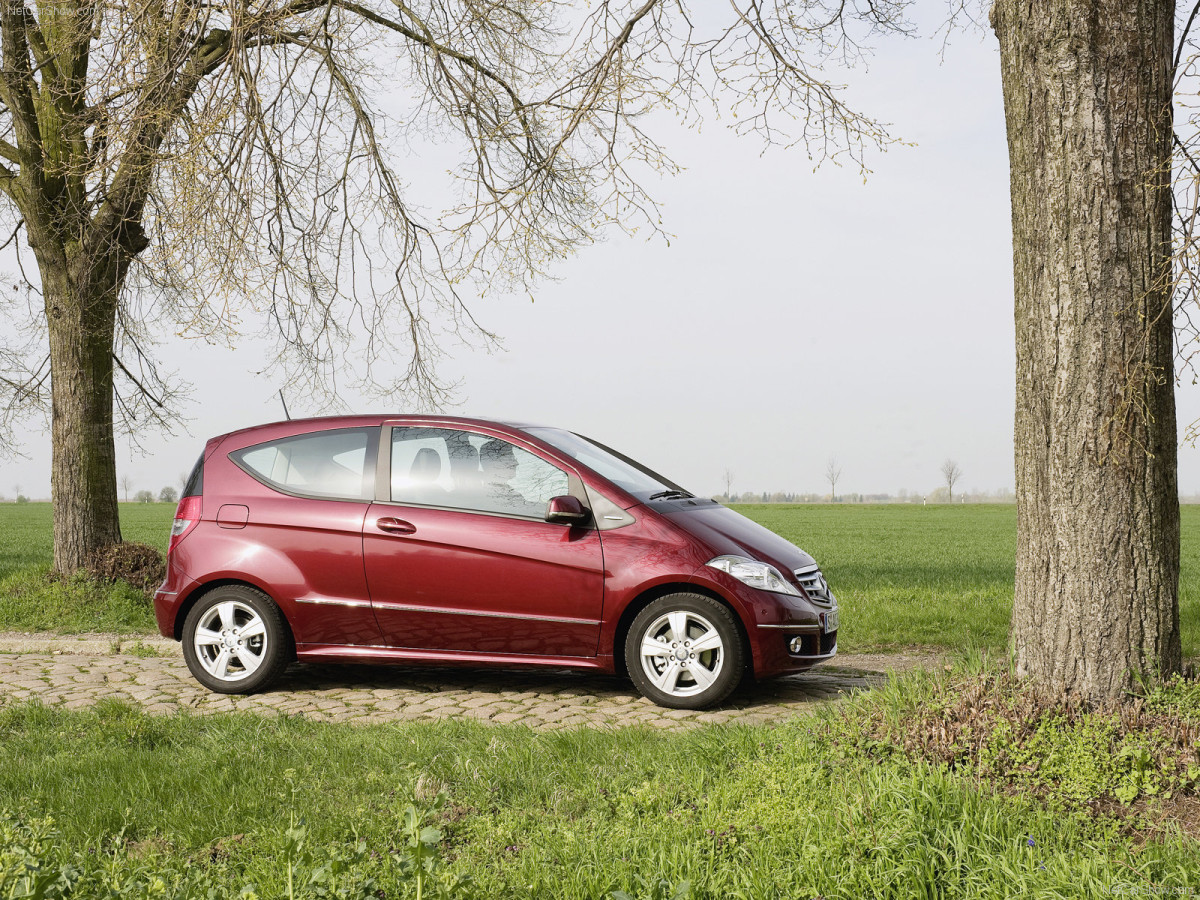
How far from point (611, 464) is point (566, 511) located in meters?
0.94

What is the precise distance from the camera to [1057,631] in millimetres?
4926

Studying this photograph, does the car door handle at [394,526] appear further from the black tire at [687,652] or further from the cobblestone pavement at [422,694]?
the black tire at [687,652]

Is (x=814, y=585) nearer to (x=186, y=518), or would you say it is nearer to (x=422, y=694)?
(x=422, y=694)

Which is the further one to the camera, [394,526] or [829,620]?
[394,526]

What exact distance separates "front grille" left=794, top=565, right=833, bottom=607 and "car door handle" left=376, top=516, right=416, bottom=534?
2522 mm

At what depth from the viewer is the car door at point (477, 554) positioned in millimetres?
6645

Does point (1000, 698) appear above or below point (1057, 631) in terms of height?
below

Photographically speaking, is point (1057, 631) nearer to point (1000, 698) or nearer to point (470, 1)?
point (1000, 698)

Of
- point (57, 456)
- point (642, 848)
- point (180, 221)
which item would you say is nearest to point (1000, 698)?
point (642, 848)

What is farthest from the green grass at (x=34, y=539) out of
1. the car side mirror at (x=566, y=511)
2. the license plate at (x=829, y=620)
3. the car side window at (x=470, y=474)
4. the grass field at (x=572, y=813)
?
the license plate at (x=829, y=620)

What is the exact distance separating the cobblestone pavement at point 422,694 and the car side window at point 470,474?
116cm

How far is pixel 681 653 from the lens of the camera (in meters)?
6.48

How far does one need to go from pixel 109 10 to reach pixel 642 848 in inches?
340

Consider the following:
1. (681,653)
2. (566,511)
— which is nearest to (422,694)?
(566,511)
